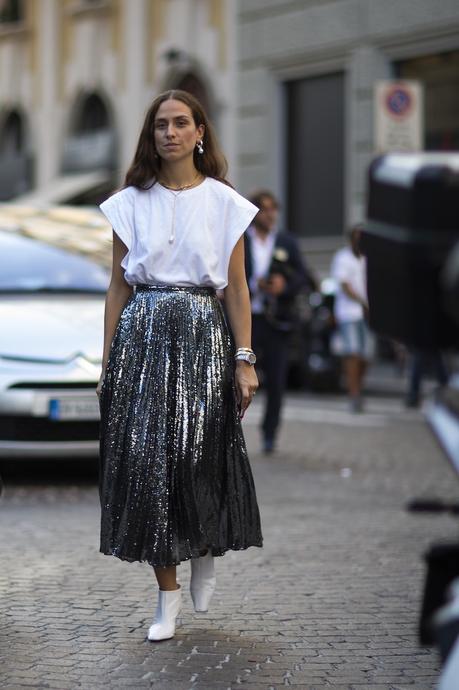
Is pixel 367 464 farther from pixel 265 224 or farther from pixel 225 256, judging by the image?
pixel 225 256

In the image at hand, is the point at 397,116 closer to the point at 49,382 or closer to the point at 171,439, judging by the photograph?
the point at 49,382

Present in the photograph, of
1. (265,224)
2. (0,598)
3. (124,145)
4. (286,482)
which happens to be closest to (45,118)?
(124,145)

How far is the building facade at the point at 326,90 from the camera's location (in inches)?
827

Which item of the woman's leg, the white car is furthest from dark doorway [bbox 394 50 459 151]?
the woman's leg

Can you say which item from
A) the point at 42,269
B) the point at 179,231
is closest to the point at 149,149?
the point at 179,231

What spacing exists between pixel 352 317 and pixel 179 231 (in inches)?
401

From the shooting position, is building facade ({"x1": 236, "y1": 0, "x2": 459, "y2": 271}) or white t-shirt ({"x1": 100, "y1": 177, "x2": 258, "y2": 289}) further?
building facade ({"x1": 236, "y1": 0, "x2": 459, "y2": 271})

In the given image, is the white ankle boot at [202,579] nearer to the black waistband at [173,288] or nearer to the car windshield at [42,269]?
the black waistband at [173,288]

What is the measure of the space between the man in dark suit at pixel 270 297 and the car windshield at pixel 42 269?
4.98 ft

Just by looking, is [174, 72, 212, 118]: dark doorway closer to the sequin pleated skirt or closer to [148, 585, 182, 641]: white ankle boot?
the sequin pleated skirt

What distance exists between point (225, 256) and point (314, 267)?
58.3 feet

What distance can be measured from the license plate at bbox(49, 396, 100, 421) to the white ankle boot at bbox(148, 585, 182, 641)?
12.2 feet

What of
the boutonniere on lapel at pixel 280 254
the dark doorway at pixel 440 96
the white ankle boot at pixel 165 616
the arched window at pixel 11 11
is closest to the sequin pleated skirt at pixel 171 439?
→ the white ankle boot at pixel 165 616

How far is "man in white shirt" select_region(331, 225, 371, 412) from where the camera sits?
14578 millimetres
